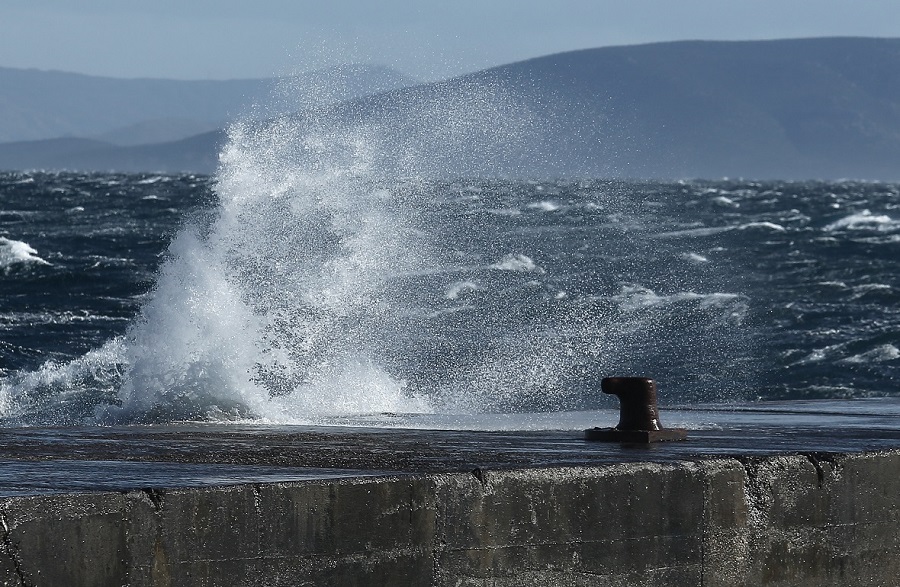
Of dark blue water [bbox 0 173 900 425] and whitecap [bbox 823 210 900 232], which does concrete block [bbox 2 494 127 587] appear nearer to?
dark blue water [bbox 0 173 900 425]

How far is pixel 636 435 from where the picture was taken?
639 cm

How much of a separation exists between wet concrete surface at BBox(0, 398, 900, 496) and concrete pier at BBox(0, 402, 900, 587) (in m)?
0.02

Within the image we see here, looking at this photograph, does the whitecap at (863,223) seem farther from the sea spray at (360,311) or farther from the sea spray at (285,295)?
the sea spray at (285,295)

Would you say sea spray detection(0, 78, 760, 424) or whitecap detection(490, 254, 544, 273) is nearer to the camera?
sea spray detection(0, 78, 760, 424)

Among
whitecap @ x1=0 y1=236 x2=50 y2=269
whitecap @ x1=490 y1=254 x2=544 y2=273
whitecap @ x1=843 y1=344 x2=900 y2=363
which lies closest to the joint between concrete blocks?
whitecap @ x1=843 y1=344 x2=900 y2=363

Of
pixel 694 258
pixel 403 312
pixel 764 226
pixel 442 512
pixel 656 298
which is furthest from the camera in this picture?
pixel 764 226

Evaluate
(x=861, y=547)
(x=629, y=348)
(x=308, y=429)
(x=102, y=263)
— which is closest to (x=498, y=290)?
(x=629, y=348)

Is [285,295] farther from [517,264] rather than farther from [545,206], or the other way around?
[545,206]

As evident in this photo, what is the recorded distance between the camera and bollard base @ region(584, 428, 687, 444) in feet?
20.9

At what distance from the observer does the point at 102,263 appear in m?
25.9

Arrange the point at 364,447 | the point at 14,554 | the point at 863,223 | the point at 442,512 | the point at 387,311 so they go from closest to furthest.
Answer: the point at 14,554 → the point at 442,512 → the point at 364,447 → the point at 387,311 → the point at 863,223

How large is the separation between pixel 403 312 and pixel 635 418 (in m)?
13.1

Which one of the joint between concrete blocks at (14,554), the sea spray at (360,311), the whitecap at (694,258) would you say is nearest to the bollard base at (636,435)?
the sea spray at (360,311)

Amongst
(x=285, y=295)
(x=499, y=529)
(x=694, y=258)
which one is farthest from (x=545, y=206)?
(x=499, y=529)
